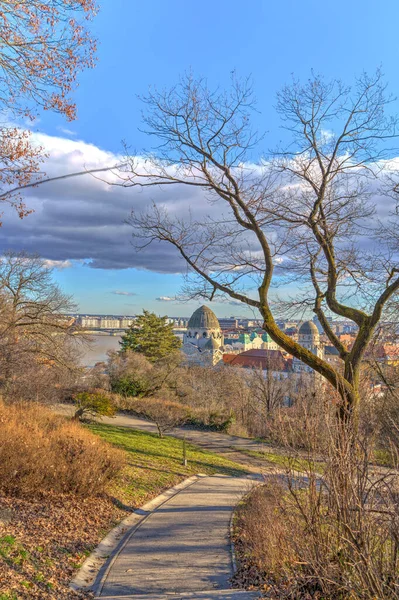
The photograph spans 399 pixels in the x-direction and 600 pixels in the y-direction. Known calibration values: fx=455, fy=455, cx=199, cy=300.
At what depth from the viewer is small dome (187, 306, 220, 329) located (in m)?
80.5

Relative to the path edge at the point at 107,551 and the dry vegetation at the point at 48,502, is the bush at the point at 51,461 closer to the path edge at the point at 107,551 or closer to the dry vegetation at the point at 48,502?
the dry vegetation at the point at 48,502

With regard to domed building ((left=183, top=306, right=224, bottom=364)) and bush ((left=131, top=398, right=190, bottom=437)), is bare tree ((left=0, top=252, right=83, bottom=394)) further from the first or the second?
domed building ((left=183, top=306, right=224, bottom=364))

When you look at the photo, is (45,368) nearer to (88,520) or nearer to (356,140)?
(88,520)

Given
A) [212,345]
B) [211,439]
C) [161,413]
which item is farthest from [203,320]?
[161,413]

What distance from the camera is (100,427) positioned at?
19.3 m

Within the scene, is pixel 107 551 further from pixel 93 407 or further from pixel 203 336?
pixel 203 336

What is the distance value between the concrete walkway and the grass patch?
970 millimetres

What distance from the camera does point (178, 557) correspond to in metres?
7.05

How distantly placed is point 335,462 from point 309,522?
2.25ft

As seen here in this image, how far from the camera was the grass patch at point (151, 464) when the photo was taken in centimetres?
1083

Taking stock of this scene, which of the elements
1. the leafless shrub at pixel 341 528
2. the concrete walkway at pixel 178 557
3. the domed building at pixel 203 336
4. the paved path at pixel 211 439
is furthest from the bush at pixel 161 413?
the domed building at pixel 203 336

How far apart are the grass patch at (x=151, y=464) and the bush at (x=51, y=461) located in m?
0.84

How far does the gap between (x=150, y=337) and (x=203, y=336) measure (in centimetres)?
3854

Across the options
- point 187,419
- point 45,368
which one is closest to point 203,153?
point 45,368
